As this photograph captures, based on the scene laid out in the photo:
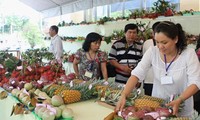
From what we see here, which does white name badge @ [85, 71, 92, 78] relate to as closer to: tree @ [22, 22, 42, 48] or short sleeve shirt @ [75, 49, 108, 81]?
short sleeve shirt @ [75, 49, 108, 81]

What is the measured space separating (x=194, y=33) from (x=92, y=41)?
197 cm

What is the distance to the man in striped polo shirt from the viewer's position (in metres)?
2.98

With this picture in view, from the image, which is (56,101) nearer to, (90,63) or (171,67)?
(171,67)

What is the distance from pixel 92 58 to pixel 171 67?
1.31 metres

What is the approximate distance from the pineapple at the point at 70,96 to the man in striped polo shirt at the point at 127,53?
117 centimetres

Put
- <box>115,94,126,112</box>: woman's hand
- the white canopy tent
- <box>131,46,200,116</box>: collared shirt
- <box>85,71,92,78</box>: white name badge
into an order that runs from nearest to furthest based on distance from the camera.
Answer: <box>115,94,126,112</box>: woman's hand, <box>131,46,200,116</box>: collared shirt, <box>85,71,92,78</box>: white name badge, the white canopy tent

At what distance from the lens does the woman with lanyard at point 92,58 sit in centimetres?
288

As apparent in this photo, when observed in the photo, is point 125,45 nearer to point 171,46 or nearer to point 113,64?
point 113,64

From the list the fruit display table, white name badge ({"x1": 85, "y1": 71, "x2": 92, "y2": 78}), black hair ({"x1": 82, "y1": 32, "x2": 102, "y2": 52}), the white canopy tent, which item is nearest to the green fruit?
the fruit display table

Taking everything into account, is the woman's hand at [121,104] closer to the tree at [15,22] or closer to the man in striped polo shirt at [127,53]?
the man in striped polo shirt at [127,53]

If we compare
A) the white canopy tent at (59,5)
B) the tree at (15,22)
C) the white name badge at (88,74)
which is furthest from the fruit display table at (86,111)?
the tree at (15,22)

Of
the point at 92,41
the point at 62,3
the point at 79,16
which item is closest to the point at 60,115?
the point at 92,41

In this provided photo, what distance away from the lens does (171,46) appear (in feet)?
5.39

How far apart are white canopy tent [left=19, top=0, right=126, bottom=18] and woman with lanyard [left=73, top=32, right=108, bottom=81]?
4317 mm
